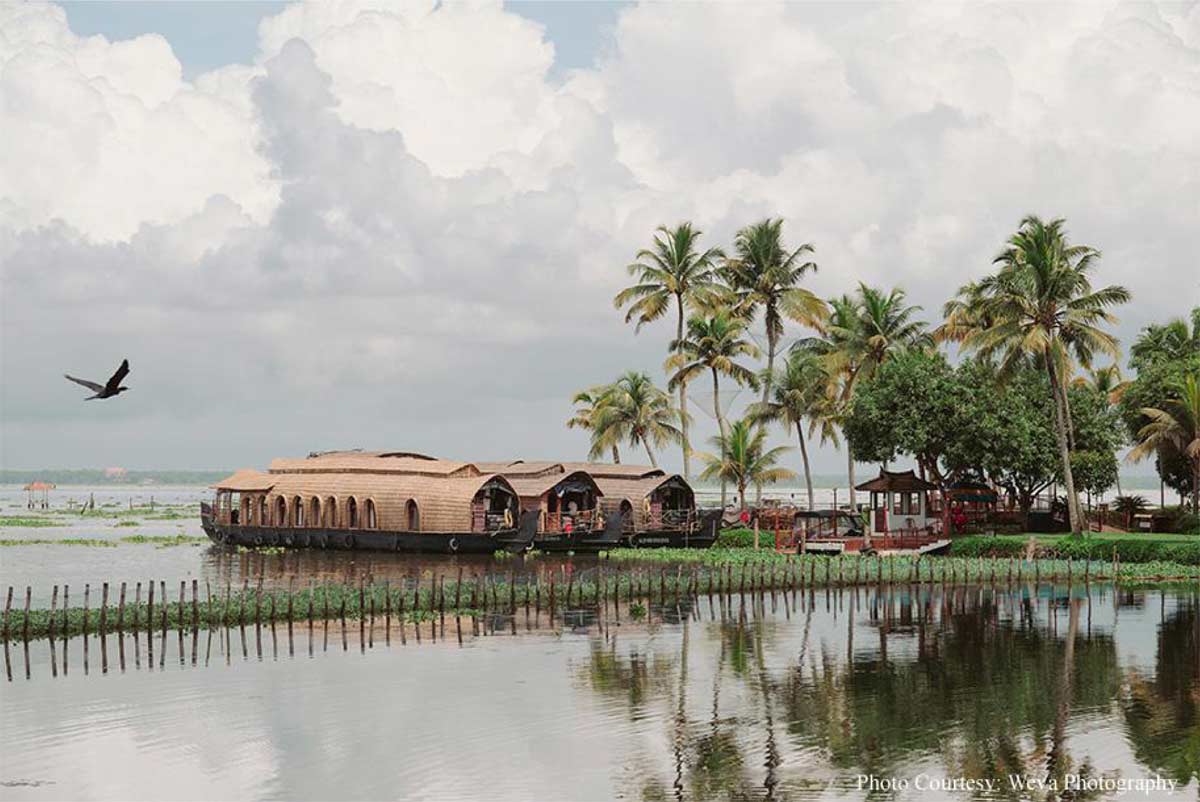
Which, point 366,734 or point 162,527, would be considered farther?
point 162,527

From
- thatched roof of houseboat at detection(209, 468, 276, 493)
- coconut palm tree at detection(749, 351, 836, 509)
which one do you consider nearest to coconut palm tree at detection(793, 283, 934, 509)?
coconut palm tree at detection(749, 351, 836, 509)

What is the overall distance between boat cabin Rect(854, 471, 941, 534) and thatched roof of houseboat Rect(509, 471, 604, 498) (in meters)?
14.7

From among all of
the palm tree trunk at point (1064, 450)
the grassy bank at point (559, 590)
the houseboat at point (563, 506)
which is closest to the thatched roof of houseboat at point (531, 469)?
the houseboat at point (563, 506)

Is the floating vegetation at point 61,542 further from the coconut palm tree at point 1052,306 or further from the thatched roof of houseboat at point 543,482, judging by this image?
the coconut palm tree at point 1052,306

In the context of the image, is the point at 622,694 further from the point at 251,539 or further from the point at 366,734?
the point at 251,539

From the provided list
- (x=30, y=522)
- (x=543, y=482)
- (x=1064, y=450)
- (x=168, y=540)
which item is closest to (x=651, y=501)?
(x=543, y=482)

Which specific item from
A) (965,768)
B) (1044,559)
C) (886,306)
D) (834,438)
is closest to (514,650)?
(965,768)

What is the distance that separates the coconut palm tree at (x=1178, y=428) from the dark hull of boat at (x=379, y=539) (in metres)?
28.0

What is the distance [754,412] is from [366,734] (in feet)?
172

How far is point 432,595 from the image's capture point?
39.2 meters

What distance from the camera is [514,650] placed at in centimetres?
3291

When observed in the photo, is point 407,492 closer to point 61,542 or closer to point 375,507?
point 375,507

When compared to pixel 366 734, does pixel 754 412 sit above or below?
above

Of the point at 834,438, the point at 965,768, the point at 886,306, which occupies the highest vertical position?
the point at 886,306
